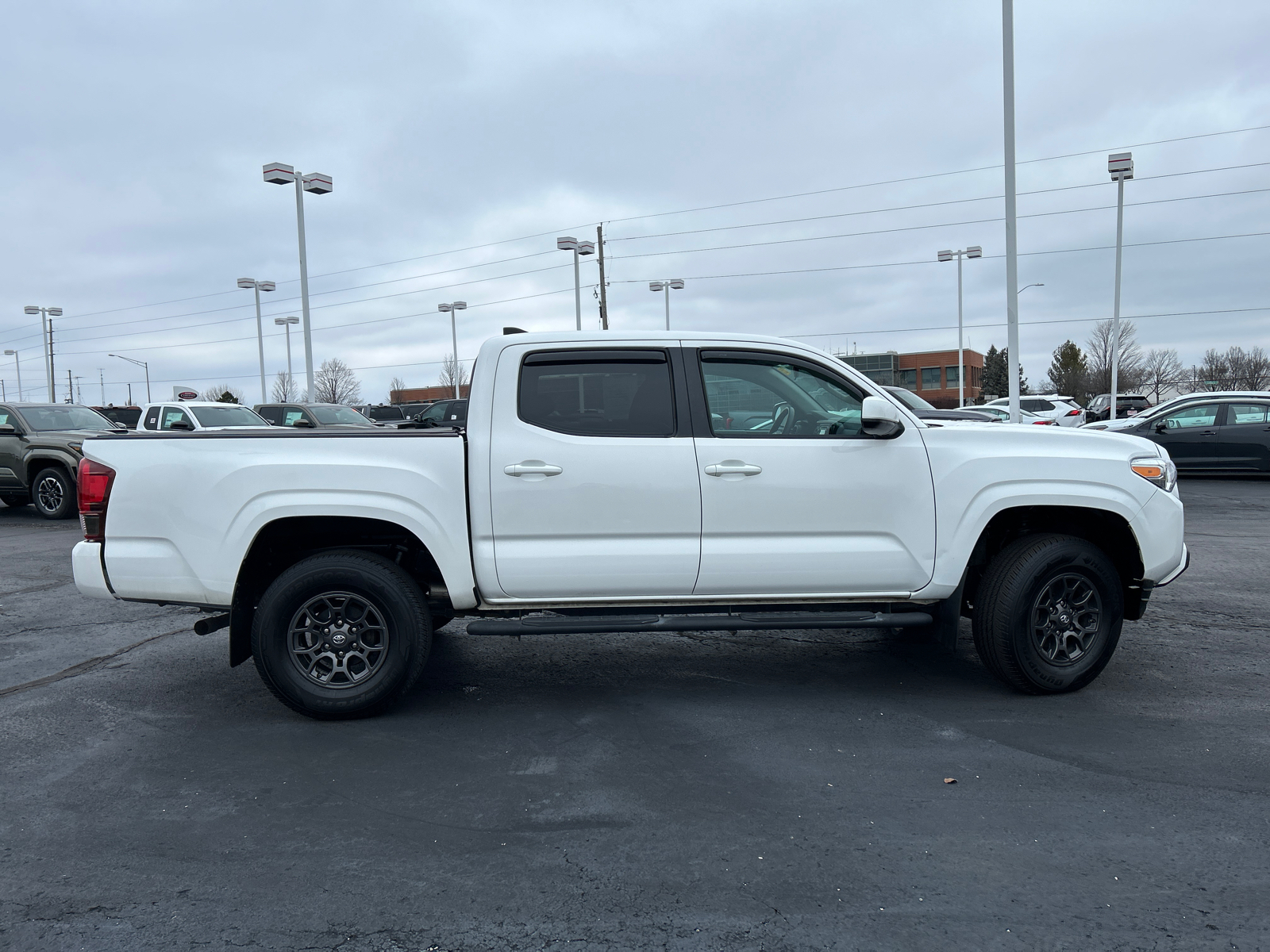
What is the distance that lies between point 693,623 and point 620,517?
0.68 meters

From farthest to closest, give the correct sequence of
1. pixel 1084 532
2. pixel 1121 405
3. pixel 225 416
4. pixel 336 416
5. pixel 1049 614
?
1. pixel 1121 405
2. pixel 336 416
3. pixel 225 416
4. pixel 1084 532
5. pixel 1049 614

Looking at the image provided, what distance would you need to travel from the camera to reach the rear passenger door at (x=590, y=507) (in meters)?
4.68

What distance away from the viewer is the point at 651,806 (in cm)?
377

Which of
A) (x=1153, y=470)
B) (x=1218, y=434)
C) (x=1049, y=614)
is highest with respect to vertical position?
(x=1153, y=470)

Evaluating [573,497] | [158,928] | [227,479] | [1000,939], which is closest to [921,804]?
[1000,939]

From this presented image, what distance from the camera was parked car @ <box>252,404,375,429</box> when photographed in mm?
20703

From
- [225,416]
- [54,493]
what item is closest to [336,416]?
[225,416]

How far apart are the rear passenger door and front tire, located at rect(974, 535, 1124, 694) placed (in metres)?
1.66

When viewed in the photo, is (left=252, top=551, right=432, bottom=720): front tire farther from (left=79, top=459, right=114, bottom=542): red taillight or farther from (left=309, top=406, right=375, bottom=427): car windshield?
(left=309, top=406, right=375, bottom=427): car windshield

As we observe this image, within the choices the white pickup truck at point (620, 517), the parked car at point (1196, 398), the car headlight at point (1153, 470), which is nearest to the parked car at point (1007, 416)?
the parked car at point (1196, 398)

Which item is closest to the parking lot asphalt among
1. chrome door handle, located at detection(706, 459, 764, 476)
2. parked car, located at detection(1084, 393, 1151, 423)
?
chrome door handle, located at detection(706, 459, 764, 476)

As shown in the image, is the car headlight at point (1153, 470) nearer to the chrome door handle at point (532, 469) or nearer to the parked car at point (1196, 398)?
the chrome door handle at point (532, 469)

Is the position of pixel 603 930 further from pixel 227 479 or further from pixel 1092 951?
pixel 227 479

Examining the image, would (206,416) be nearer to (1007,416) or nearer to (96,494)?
(96,494)
